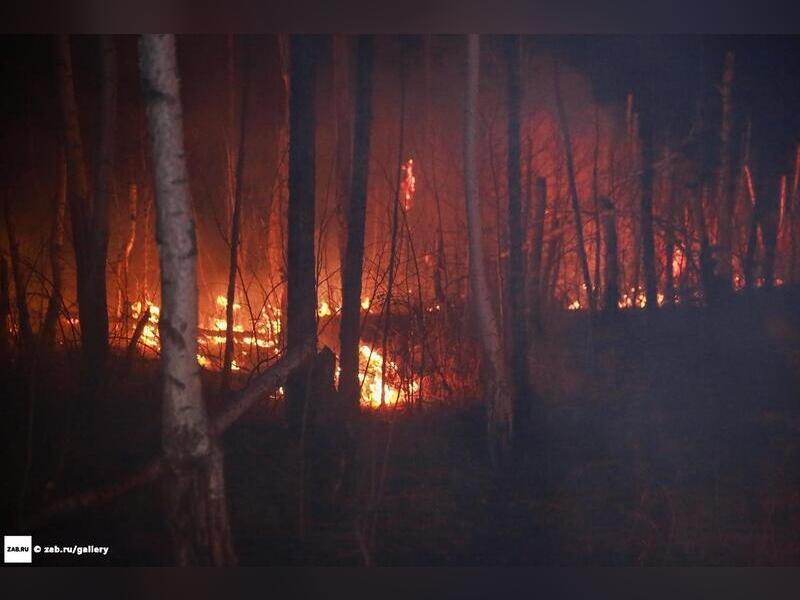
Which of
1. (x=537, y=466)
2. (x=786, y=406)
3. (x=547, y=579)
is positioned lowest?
(x=547, y=579)

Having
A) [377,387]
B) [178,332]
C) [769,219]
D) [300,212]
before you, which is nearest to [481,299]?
[377,387]

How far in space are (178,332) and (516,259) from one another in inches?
99.8

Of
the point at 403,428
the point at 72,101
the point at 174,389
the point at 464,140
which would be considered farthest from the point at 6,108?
the point at 403,428

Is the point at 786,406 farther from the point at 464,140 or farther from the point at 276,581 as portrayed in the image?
the point at 276,581

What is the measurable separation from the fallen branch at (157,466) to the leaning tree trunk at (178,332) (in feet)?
0.36

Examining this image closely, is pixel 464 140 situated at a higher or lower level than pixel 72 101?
lower

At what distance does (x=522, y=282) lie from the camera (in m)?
5.16

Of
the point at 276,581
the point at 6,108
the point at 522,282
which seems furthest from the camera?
the point at 522,282

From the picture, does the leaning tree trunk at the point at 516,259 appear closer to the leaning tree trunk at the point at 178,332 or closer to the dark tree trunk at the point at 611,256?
the dark tree trunk at the point at 611,256

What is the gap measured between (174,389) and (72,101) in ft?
9.50

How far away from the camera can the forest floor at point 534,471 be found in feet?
14.2

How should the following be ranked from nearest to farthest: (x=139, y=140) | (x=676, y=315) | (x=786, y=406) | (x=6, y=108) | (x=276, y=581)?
(x=276, y=581) → (x=6, y=108) → (x=786, y=406) → (x=676, y=315) → (x=139, y=140)

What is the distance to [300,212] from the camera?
16.1ft

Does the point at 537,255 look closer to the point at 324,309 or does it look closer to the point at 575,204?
the point at 575,204
